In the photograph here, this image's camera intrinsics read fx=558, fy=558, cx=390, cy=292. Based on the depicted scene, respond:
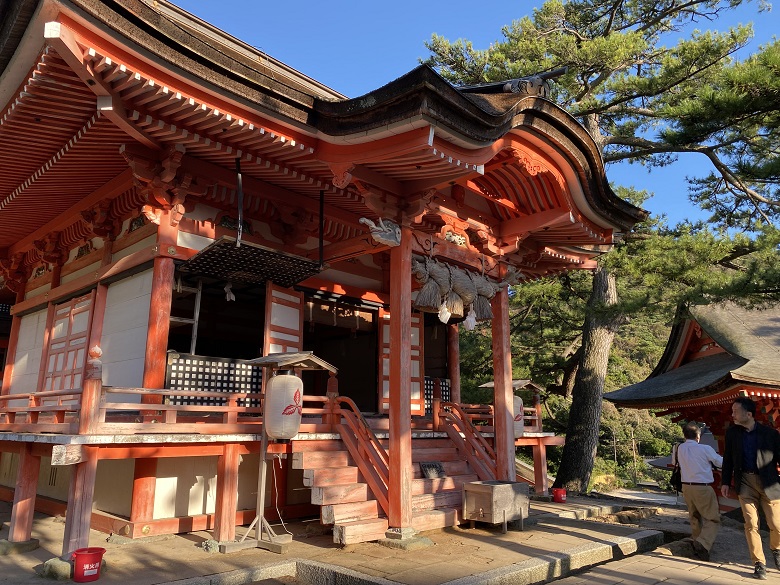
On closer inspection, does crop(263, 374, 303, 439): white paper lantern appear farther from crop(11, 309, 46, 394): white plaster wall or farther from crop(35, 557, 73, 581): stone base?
crop(11, 309, 46, 394): white plaster wall

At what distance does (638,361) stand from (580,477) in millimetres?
27625

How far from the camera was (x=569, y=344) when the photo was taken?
63.9 feet

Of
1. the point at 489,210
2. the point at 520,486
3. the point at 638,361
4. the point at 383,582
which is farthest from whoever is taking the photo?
the point at 638,361

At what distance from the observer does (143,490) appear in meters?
7.09

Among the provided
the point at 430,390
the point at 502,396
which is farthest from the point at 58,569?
the point at 430,390

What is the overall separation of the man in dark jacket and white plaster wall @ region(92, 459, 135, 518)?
7407 mm

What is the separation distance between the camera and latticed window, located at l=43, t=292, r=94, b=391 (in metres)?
9.10

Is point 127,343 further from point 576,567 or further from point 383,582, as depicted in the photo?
point 576,567

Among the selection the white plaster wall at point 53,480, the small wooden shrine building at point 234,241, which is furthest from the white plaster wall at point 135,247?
the white plaster wall at point 53,480

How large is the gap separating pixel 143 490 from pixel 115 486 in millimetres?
1099

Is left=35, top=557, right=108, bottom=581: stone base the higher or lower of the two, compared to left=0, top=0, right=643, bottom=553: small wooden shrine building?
lower

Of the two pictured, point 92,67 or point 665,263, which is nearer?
point 92,67

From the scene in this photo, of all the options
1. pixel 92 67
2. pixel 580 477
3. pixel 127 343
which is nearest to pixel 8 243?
pixel 127 343

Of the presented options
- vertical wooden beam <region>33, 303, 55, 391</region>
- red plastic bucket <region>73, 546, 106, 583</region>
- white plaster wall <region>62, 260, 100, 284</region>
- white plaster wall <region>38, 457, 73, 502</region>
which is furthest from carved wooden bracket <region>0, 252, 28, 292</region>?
red plastic bucket <region>73, 546, 106, 583</region>
